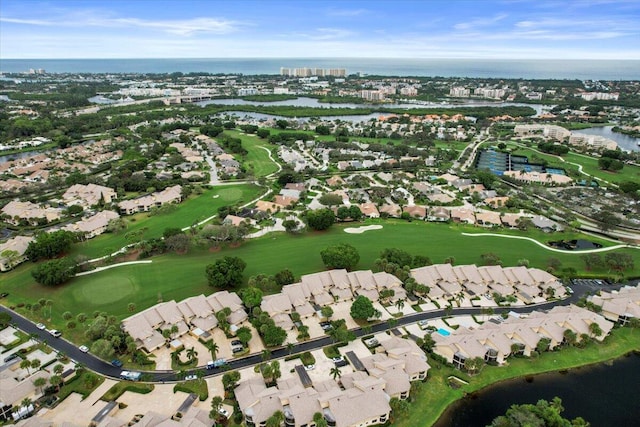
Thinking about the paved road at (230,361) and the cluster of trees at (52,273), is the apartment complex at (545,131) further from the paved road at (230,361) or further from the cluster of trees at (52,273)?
the cluster of trees at (52,273)

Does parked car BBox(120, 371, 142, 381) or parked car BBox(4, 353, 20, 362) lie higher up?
parked car BBox(120, 371, 142, 381)

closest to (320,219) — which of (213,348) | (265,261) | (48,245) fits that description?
(265,261)

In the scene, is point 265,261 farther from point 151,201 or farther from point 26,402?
point 151,201

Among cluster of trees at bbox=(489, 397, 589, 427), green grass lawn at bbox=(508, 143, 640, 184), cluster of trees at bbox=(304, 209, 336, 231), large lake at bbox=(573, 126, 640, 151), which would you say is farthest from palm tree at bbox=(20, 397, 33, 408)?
large lake at bbox=(573, 126, 640, 151)

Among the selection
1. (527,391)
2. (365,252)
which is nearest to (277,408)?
(527,391)

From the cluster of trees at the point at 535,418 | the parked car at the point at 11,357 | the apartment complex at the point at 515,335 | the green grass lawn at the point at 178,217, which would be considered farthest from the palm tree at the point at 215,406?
the green grass lawn at the point at 178,217

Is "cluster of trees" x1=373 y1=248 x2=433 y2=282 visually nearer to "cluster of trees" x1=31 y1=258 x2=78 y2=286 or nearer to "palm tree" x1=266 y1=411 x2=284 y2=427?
"palm tree" x1=266 y1=411 x2=284 y2=427
